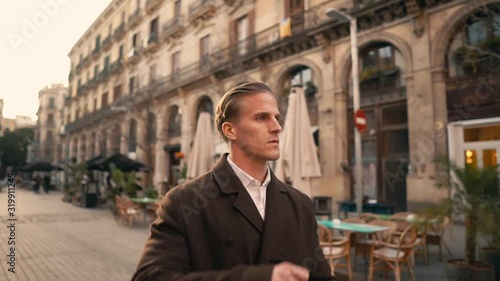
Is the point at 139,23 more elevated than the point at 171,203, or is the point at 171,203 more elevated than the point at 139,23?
the point at 139,23

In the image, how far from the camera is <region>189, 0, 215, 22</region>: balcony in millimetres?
21000

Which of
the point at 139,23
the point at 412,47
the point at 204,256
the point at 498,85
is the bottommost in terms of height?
the point at 204,256

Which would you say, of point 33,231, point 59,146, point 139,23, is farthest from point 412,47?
point 59,146

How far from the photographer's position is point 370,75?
1316 cm

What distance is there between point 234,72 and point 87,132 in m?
28.6

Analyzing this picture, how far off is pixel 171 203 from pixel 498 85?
12.2 meters

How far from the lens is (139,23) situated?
30.3m

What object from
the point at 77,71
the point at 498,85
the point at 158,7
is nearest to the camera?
the point at 498,85

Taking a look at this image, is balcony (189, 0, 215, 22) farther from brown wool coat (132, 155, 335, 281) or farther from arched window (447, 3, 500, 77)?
brown wool coat (132, 155, 335, 281)

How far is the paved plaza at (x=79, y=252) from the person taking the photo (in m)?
5.49

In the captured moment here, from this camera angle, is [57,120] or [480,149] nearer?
[480,149]

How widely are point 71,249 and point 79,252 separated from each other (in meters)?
0.43

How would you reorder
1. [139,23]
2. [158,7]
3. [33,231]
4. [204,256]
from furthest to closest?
[139,23], [158,7], [33,231], [204,256]

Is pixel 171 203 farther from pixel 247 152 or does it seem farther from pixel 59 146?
pixel 59 146
